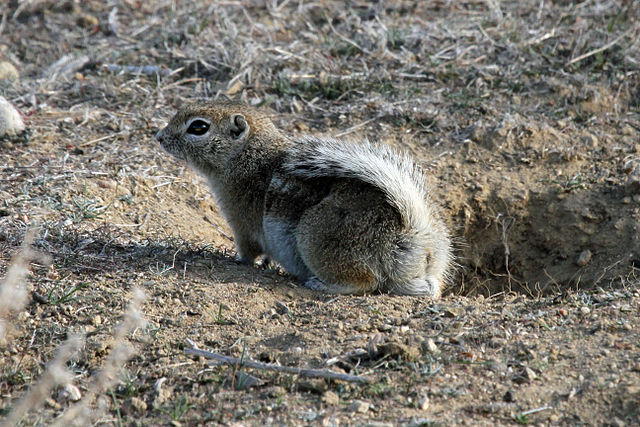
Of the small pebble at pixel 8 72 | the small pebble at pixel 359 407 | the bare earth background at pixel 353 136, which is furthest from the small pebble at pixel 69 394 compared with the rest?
the small pebble at pixel 8 72

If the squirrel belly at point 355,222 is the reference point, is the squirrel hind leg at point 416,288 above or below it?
below

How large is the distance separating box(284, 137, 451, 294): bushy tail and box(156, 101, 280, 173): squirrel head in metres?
0.49

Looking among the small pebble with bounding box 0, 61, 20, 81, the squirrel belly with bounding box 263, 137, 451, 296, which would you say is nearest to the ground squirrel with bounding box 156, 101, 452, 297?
the squirrel belly with bounding box 263, 137, 451, 296

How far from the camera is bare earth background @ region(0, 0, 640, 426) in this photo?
13.2 ft

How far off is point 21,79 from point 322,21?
3.70 metres

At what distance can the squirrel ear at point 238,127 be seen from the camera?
236 inches

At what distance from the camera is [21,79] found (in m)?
8.71

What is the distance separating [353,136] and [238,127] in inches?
75.1

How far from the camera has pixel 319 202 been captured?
551 cm

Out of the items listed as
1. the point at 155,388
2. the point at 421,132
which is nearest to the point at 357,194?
the point at 155,388

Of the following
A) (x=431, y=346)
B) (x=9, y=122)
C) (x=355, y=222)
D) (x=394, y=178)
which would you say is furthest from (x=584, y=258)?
(x=9, y=122)

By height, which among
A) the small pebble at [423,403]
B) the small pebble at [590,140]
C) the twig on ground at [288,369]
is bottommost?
the small pebble at [590,140]

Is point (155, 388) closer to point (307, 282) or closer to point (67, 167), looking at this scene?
point (307, 282)

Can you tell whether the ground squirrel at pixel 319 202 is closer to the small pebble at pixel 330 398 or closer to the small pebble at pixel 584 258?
the small pebble at pixel 584 258
